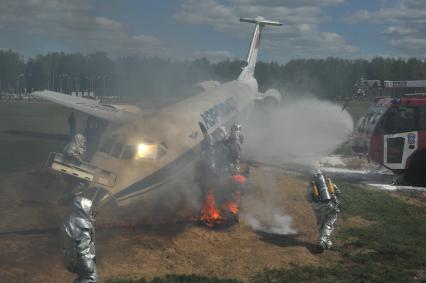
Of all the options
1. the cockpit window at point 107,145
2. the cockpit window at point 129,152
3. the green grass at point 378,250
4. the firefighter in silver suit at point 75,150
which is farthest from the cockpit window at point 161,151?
the green grass at point 378,250

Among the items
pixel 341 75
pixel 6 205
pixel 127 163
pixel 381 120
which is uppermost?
pixel 341 75

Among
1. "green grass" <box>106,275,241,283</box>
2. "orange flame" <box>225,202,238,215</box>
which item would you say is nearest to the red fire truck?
"orange flame" <box>225,202,238,215</box>

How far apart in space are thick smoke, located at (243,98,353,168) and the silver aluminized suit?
22.1 m

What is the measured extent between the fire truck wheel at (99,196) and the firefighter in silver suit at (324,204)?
6691 mm

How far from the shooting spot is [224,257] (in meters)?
12.5

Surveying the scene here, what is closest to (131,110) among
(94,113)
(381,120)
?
(94,113)

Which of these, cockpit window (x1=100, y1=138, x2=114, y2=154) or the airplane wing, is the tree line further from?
cockpit window (x1=100, y1=138, x2=114, y2=154)

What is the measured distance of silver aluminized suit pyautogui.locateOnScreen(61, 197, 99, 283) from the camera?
296 inches

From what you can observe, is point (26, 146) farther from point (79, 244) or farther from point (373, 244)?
point (79, 244)

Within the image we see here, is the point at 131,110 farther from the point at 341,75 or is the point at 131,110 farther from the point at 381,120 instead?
the point at 341,75

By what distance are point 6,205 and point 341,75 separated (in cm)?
13405

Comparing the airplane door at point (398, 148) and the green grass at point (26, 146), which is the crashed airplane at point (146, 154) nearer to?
the airplane door at point (398, 148)

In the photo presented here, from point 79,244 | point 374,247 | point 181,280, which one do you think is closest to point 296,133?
point 374,247

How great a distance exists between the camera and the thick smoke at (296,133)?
32.1m
